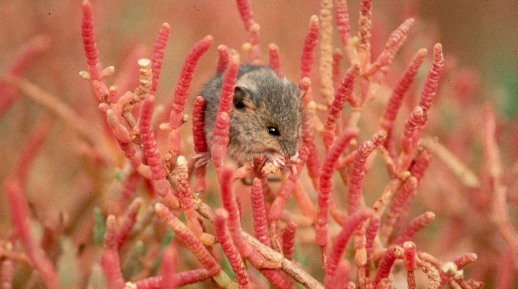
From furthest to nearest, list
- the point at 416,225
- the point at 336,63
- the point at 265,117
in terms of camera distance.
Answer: the point at 265,117, the point at 336,63, the point at 416,225

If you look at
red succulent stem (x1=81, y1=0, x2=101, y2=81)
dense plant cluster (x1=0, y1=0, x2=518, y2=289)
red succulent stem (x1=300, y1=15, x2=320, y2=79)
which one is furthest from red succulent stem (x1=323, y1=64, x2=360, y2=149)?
red succulent stem (x1=81, y1=0, x2=101, y2=81)

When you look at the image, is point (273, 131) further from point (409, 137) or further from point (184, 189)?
point (184, 189)

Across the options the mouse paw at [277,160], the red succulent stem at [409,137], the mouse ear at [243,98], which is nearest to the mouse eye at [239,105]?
the mouse ear at [243,98]

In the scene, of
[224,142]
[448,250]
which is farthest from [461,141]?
[224,142]

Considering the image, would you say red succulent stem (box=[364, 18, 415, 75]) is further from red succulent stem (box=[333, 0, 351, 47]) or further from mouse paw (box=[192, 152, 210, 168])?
mouse paw (box=[192, 152, 210, 168])

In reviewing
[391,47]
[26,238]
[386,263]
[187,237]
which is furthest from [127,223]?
[391,47]

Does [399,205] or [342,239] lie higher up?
[399,205]

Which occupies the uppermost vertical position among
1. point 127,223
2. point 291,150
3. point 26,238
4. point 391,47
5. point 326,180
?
point 391,47
